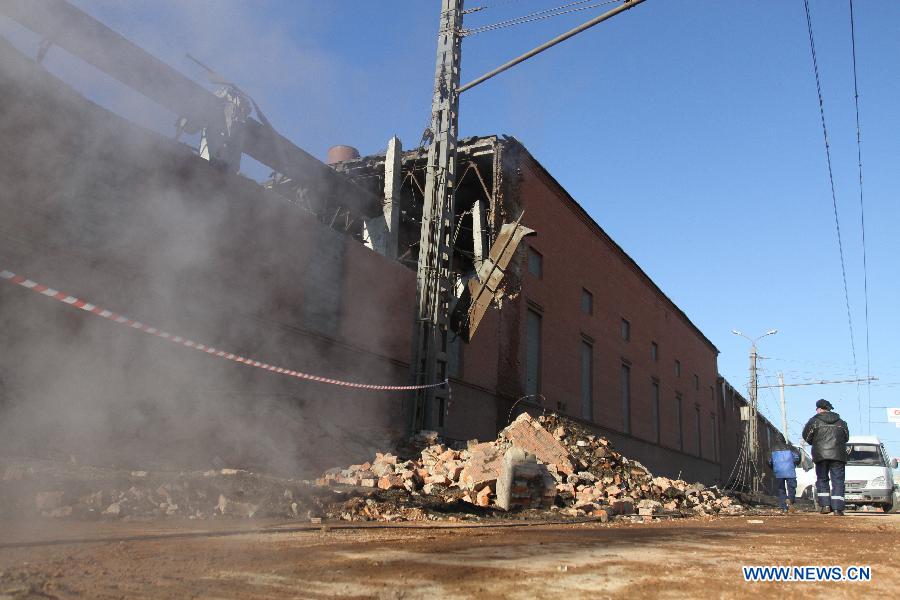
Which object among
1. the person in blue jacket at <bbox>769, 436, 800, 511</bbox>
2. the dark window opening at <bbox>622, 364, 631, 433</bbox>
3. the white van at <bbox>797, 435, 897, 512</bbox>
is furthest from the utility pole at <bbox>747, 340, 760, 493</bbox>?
the person in blue jacket at <bbox>769, 436, 800, 511</bbox>

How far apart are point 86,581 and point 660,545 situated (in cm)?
302

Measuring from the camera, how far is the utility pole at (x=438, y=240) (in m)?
9.43

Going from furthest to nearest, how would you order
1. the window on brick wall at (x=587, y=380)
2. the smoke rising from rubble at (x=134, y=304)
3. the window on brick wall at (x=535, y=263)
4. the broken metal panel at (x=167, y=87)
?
the window on brick wall at (x=587, y=380)
the window on brick wall at (x=535, y=263)
the broken metal panel at (x=167, y=87)
the smoke rising from rubble at (x=134, y=304)

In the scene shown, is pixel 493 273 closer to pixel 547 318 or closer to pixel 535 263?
pixel 535 263

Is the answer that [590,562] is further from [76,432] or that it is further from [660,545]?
[76,432]

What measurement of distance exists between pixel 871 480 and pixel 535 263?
8201 mm

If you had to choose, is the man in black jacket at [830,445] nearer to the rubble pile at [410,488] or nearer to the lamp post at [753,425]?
the rubble pile at [410,488]

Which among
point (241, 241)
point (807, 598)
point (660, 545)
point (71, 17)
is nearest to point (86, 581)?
point (807, 598)

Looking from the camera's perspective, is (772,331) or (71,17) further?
(772,331)

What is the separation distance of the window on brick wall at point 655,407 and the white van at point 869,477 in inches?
397

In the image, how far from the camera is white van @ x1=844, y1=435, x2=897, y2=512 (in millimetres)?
12930

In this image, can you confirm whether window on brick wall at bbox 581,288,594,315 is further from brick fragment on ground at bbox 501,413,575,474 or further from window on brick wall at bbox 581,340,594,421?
brick fragment on ground at bbox 501,413,575,474

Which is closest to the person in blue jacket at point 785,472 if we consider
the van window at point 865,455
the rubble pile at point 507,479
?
the van window at point 865,455

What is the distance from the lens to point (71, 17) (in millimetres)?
6785
